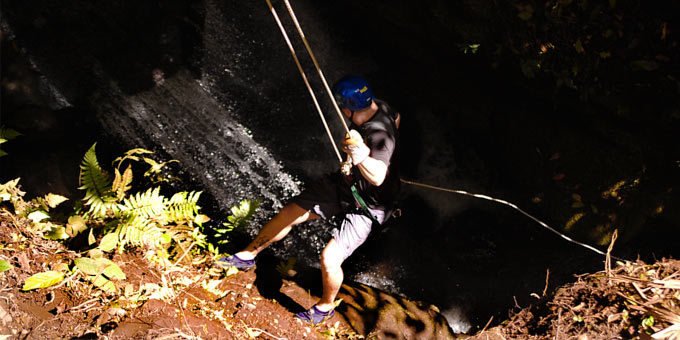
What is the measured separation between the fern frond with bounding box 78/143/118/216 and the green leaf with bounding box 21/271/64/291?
84 centimetres

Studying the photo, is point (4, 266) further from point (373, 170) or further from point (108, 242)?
point (373, 170)

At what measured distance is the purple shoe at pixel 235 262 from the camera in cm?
494

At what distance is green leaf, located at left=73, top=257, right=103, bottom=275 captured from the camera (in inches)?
147

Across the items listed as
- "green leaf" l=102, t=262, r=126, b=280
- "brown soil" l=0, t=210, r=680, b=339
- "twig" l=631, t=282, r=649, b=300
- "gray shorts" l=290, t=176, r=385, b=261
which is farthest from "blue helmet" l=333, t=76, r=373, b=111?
"twig" l=631, t=282, r=649, b=300

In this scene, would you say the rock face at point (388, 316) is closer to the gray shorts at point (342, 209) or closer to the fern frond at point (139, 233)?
the gray shorts at point (342, 209)

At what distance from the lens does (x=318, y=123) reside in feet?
23.6

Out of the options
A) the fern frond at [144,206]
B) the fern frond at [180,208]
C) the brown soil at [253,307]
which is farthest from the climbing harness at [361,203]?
the fern frond at [144,206]

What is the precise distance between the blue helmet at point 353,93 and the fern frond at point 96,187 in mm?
2467

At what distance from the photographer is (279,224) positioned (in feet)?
16.3

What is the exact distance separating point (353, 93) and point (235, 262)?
2.43m

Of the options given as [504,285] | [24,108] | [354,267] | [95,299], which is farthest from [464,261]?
[24,108]

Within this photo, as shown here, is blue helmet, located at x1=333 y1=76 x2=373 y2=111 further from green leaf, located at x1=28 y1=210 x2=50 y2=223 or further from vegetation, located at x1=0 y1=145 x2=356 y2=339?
green leaf, located at x1=28 y1=210 x2=50 y2=223

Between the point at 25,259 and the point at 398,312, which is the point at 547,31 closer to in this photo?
the point at 398,312

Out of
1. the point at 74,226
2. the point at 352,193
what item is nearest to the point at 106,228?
the point at 74,226
